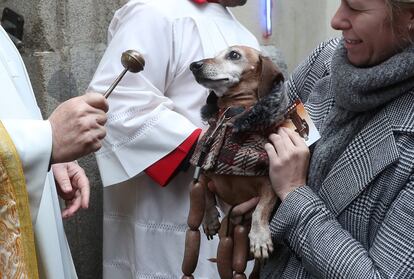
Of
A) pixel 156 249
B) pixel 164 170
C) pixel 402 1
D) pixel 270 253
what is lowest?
pixel 156 249

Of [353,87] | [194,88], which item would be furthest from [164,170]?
[353,87]

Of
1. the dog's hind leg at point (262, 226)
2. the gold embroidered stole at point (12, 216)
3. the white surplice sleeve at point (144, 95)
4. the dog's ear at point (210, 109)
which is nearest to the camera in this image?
the gold embroidered stole at point (12, 216)

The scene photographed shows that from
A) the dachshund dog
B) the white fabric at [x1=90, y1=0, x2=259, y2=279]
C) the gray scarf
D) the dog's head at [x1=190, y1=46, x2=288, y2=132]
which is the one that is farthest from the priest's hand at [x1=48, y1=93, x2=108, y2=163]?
the white fabric at [x1=90, y1=0, x2=259, y2=279]

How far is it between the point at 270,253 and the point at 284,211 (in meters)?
0.13

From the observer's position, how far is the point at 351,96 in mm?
1705

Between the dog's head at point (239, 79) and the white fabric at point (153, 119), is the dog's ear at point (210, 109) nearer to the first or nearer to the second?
the dog's head at point (239, 79)

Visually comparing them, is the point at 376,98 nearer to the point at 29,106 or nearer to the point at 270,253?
the point at 270,253

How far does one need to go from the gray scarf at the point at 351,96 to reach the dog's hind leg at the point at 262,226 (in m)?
0.11

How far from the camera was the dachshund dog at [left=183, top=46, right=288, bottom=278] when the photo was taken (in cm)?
182

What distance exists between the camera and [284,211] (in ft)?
5.71

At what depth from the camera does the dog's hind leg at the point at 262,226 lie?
70.5 inches

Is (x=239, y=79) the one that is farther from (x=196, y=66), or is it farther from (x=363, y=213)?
(x=363, y=213)

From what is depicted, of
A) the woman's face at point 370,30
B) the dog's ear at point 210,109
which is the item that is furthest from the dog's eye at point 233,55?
the woman's face at point 370,30

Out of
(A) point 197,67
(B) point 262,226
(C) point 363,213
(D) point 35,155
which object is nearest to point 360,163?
(C) point 363,213
